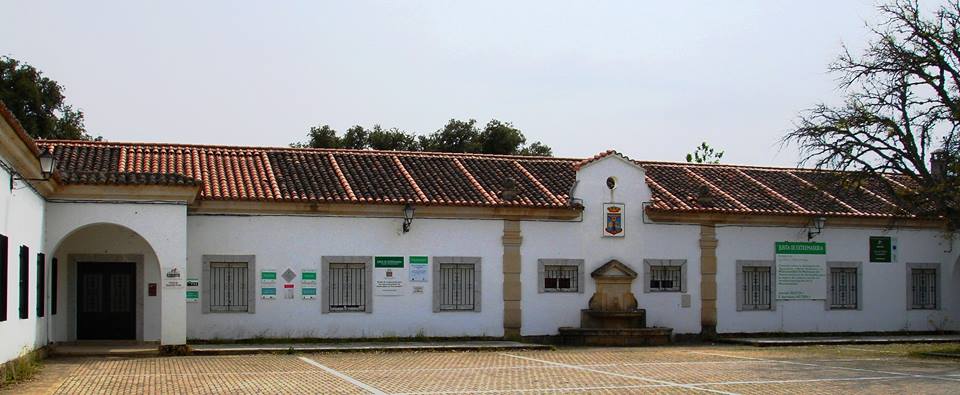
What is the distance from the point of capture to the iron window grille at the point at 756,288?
2633cm

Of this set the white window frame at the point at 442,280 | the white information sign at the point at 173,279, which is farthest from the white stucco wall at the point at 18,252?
the white window frame at the point at 442,280

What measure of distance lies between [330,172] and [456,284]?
3803mm

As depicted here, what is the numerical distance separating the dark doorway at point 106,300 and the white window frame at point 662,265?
10.8 m

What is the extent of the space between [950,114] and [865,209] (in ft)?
19.3

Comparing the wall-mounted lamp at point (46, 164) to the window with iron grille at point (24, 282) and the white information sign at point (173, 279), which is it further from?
the white information sign at point (173, 279)

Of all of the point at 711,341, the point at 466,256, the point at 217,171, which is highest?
the point at 217,171

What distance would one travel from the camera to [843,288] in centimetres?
2714

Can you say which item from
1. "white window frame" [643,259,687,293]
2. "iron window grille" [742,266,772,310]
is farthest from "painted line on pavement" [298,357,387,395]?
"iron window grille" [742,266,772,310]

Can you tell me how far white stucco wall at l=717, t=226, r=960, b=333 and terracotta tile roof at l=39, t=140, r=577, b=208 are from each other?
4.25 meters

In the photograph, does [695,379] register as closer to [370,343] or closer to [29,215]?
[370,343]

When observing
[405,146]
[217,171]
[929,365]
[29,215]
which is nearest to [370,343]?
Answer: [217,171]

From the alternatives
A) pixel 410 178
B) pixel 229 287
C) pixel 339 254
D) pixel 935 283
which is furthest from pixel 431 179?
pixel 935 283

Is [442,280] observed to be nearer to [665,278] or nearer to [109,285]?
[665,278]

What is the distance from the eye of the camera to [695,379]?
1594 centimetres
